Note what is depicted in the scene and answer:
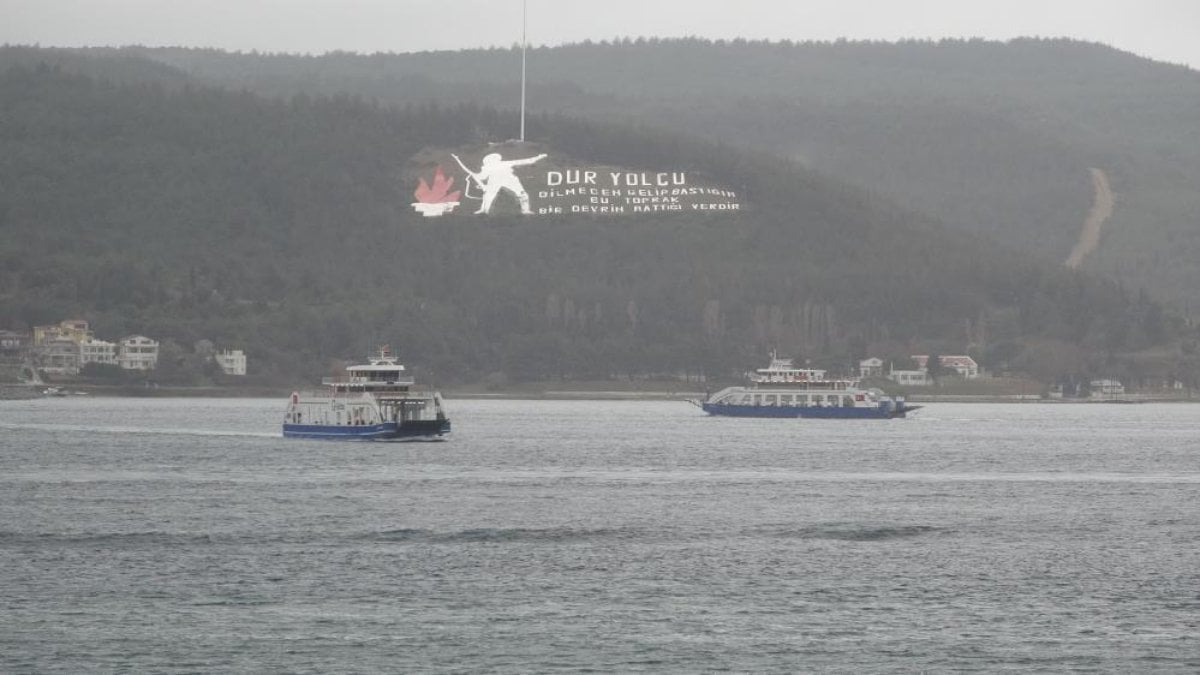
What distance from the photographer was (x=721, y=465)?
5340 inches

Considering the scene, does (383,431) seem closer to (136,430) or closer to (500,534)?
(136,430)

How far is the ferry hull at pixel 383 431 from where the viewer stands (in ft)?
500

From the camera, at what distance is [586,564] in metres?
80.1

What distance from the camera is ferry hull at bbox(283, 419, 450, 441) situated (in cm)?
15238

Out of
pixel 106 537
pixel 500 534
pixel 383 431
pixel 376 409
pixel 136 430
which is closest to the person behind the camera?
pixel 106 537

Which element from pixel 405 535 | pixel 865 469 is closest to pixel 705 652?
pixel 405 535

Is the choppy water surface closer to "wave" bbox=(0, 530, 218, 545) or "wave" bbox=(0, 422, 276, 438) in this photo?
"wave" bbox=(0, 530, 218, 545)

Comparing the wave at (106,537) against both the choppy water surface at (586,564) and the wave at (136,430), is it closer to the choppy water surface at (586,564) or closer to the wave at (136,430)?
the choppy water surface at (586,564)

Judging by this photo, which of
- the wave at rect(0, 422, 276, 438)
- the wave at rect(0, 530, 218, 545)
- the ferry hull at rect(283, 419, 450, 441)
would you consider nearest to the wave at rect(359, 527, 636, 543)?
the wave at rect(0, 530, 218, 545)

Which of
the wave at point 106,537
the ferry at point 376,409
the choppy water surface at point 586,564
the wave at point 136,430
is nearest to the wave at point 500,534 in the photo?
the choppy water surface at point 586,564

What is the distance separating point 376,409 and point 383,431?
5.16 feet

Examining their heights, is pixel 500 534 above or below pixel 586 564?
above

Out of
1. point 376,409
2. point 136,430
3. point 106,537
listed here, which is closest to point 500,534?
point 106,537

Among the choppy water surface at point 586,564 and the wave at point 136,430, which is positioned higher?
the wave at point 136,430
